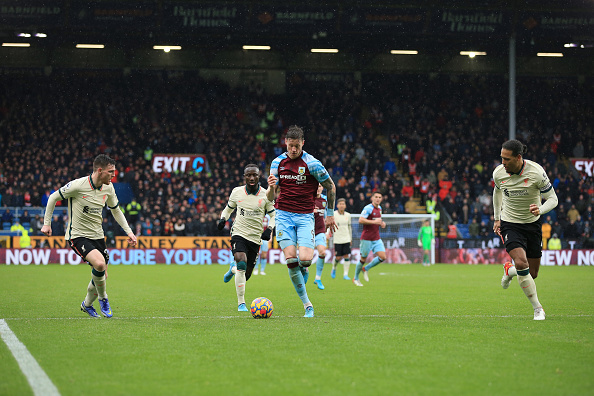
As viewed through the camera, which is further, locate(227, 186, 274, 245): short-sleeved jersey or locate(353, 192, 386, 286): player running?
locate(353, 192, 386, 286): player running

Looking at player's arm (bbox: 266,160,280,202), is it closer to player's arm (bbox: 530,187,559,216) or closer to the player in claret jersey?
the player in claret jersey

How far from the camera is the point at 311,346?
770cm

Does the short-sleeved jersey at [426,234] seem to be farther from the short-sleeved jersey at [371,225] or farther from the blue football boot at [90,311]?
the blue football boot at [90,311]

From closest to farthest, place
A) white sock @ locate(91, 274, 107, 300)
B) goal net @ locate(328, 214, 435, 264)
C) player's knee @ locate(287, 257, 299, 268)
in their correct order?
player's knee @ locate(287, 257, 299, 268), white sock @ locate(91, 274, 107, 300), goal net @ locate(328, 214, 435, 264)

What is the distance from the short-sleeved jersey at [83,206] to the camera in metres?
10.6

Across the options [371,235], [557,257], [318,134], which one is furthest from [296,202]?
[318,134]

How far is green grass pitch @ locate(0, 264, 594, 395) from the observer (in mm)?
5836

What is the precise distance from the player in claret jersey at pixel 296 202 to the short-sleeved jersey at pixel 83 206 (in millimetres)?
2458

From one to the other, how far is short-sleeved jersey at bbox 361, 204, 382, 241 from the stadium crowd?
49.4 feet

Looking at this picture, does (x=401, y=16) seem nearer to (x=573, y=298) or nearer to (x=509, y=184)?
(x=573, y=298)

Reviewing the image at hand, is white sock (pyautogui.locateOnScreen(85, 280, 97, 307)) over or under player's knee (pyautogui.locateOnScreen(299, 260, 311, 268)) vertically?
under

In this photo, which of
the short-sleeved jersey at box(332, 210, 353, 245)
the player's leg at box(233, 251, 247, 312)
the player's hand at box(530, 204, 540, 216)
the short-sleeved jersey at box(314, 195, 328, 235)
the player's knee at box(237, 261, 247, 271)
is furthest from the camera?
the short-sleeved jersey at box(332, 210, 353, 245)

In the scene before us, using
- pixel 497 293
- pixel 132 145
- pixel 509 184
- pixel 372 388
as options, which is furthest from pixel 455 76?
pixel 372 388

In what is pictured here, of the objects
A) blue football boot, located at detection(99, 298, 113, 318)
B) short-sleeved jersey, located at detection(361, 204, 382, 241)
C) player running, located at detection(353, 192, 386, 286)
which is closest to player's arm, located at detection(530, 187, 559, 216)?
blue football boot, located at detection(99, 298, 113, 318)
